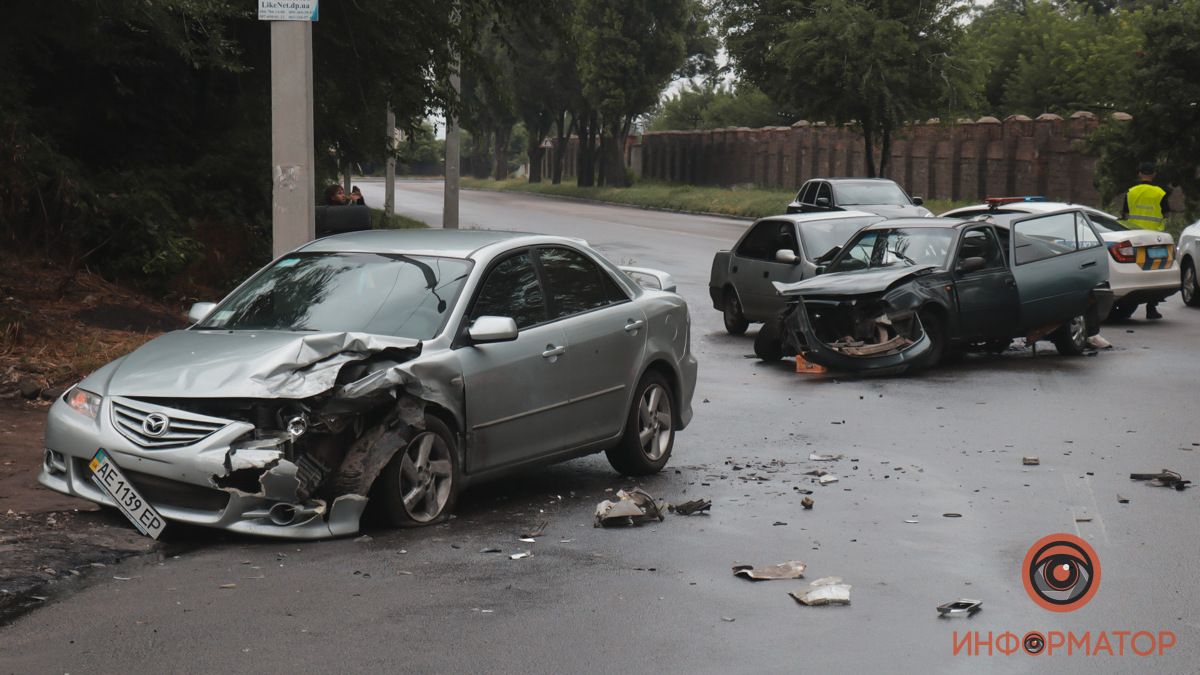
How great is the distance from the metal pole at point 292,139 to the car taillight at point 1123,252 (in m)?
11.9

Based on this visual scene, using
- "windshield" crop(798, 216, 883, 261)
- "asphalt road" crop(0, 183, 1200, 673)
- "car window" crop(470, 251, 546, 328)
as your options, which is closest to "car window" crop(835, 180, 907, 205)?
"windshield" crop(798, 216, 883, 261)

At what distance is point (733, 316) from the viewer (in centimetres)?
1931

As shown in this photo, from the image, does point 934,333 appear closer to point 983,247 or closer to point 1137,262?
point 983,247

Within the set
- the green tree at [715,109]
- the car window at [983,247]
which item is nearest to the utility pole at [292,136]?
the car window at [983,247]

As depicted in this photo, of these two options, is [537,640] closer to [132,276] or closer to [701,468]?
[701,468]

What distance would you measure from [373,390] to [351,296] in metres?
1.18

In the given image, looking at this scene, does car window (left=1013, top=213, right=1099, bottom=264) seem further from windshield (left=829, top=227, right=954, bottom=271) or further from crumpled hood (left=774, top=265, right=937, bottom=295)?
crumpled hood (left=774, top=265, right=937, bottom=295)

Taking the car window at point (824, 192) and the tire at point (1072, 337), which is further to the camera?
the car window at point (824, 192)

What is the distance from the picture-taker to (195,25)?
52.0 feet

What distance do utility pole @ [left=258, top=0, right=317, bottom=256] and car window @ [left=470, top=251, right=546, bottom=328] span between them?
10.8ft

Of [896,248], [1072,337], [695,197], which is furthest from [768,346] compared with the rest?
[695,197]

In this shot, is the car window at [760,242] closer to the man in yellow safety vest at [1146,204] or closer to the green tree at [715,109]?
the man in yellow safety vest at [1146,204]

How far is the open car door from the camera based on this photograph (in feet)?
52.9

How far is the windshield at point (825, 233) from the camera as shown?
1845cm
